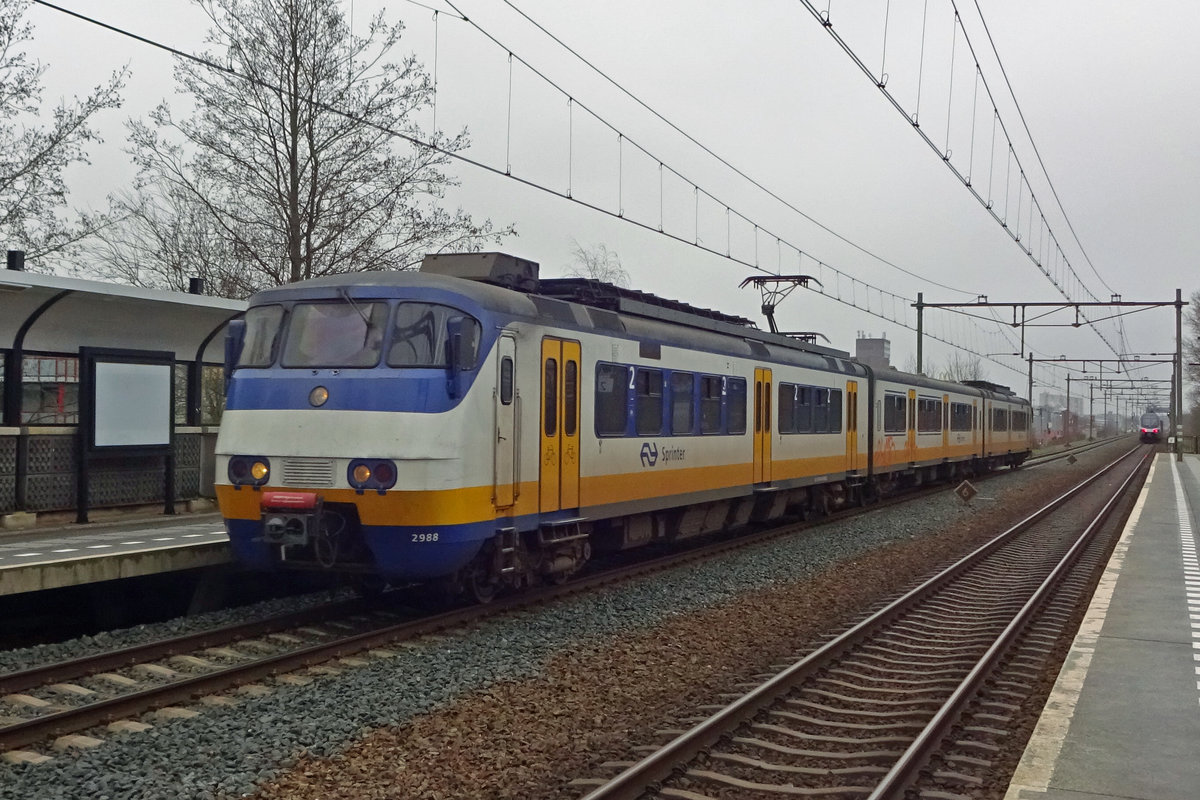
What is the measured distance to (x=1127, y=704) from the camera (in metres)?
7.17

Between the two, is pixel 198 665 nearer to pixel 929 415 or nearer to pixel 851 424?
pixel 851 424

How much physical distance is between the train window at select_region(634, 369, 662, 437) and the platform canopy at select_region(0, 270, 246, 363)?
597 cm

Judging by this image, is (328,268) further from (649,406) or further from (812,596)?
(812,596)

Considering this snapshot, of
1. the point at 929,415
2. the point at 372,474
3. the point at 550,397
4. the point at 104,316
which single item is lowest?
the point at 372,474

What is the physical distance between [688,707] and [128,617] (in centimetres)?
590

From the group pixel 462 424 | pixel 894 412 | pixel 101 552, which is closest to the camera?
pixel 462 424

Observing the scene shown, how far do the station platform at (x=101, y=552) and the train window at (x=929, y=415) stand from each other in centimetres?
1868

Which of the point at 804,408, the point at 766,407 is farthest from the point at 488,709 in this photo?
the point at 804,408

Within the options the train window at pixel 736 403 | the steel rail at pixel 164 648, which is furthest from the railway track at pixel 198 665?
the train window at pixel 736 403

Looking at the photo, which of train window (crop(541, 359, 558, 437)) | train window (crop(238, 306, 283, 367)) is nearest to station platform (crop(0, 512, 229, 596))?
train window (crop(238, 306, 283, 367))

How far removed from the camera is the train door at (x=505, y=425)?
31.4 ft

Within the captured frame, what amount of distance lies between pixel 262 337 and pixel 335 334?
79 cm

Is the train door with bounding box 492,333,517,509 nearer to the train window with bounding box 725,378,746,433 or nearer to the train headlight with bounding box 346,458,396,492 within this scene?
the train headlight with bounding box 346,458,396,492

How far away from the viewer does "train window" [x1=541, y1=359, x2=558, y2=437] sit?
34.2 feet
